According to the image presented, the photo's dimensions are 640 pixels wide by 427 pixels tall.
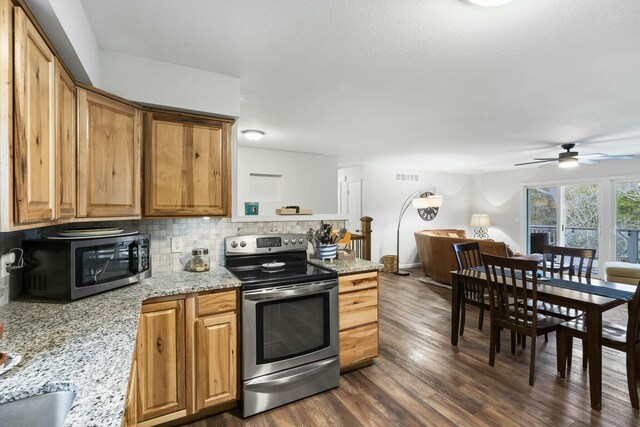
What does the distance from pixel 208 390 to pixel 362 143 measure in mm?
3839

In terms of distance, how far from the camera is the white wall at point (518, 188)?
586 cm

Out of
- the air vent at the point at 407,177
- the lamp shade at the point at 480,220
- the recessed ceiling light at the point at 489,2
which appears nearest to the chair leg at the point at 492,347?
the recessed ceiling light at the point at 489,2

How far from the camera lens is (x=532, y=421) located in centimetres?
195

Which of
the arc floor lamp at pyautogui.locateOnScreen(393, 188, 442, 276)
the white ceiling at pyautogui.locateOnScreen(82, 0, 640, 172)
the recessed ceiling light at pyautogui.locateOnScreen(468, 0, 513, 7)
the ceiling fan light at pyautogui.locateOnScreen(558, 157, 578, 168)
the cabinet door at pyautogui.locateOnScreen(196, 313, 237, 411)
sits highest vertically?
the white ceiling at pyautogui.locateOnScreen(82, 0, 640, 172)

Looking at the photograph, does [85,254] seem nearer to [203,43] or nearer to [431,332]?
[203,43]

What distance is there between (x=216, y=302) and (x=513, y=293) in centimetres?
227

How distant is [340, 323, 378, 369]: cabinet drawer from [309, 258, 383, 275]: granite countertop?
19.2 inches

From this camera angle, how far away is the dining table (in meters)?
2.05

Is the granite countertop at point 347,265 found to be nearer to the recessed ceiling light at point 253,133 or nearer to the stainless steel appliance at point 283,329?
the stainless steel appliance at point 283,329

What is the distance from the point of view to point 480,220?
762cm

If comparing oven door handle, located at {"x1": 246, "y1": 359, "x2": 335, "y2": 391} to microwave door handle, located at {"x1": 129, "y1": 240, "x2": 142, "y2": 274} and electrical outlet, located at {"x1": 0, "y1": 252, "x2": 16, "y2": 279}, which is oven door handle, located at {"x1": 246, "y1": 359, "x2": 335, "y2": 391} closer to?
microwave door handle, located at {"x1": 129, "y1": 240, "x2": 142, "y2": 274}

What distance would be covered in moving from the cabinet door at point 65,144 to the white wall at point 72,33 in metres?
0.09

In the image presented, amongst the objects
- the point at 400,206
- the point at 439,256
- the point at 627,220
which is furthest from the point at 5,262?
the point at 627,220

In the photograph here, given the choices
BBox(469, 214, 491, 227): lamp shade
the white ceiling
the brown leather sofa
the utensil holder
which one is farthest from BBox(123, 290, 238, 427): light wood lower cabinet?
BBox(469, 214, 491, 227): lamp shade
